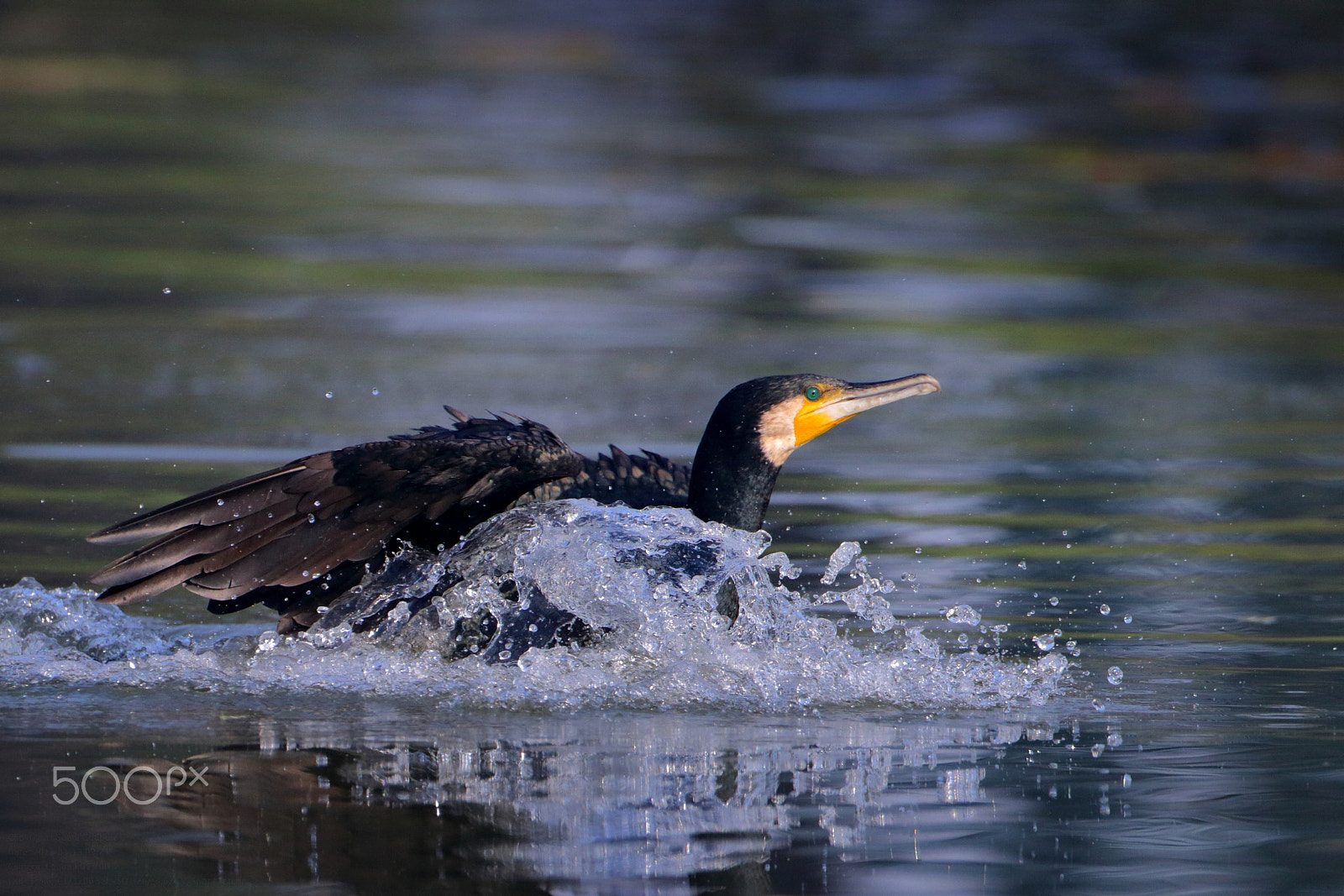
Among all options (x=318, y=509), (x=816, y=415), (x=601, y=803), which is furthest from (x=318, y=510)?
(x=601, y=803)

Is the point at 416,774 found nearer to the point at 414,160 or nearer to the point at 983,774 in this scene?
the point at 983,774

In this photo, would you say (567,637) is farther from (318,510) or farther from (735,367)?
(735,367)

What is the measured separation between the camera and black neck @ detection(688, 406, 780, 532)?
616 cm

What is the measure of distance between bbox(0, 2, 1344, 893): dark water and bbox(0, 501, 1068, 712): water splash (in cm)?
12

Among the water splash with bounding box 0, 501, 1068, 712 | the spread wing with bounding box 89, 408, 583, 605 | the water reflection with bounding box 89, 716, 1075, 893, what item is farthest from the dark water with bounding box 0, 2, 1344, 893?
the spread wing with bounding box 89, 408, 583, 605

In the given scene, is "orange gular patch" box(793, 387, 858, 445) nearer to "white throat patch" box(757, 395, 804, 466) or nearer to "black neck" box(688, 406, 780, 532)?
"white throat patch" box(757, 395, 804, 466)

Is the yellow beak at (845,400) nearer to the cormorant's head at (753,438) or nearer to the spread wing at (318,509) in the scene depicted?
the cormorant's head at (753,438)

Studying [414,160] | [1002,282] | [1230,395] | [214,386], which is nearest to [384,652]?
[214,386]

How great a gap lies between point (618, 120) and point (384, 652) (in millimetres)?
16309

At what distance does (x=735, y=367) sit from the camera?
37.1 feet

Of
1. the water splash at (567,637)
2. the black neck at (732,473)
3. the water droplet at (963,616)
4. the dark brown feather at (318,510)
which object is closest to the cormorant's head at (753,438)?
the black neck at (732,473)

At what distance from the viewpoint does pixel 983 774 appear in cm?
461

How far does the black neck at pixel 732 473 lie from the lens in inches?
242

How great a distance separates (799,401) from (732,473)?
330 mm
